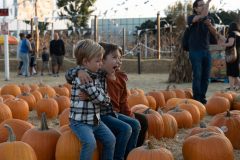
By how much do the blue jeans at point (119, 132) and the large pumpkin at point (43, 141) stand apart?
0.45 m

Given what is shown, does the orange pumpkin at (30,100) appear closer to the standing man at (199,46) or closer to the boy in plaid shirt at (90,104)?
the standing man at (199,46)

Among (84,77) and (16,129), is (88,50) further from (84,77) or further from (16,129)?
(16,129)

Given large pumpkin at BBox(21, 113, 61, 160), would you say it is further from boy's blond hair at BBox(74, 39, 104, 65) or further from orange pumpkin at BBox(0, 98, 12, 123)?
orange pumpkin at BBox(0, 98, 12, 123)

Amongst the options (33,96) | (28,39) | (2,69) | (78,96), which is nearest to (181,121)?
(78,96)

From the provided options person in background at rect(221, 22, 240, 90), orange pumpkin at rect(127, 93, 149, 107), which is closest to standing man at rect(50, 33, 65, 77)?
person in background at rect(221, 22, 240, 90)

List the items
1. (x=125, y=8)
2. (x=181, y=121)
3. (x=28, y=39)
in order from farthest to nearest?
(x=125, y=8) → (x=28, y=39) → (x=181, y=121)

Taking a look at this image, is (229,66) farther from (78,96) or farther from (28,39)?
(28,39)

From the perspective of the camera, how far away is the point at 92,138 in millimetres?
3791

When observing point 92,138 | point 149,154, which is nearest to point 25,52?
point 92,138

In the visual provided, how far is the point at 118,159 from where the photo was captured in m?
4.12

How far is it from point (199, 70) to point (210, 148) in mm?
3864

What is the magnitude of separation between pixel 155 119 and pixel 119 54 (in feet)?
3.62

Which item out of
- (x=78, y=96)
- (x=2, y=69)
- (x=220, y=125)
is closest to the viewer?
(x=78, y=96)

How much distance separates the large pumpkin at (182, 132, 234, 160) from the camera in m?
4.02
